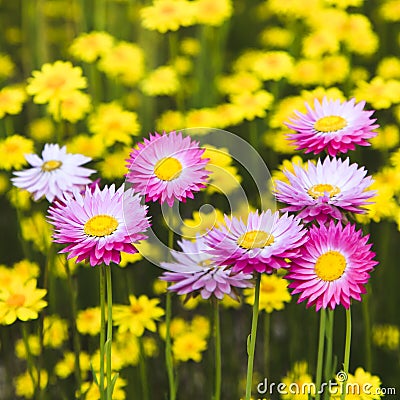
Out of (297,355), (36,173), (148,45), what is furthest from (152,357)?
(148,45)

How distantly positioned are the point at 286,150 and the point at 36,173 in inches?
32.3

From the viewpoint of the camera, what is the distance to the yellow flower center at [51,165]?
1.27 m

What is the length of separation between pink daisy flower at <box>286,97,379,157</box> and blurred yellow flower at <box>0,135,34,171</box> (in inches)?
26.7

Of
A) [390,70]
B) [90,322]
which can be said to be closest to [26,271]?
[90,322]

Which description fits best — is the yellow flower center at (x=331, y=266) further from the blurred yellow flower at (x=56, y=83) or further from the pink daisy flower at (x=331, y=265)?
the blurred yellow flower at (x=56, y=83)

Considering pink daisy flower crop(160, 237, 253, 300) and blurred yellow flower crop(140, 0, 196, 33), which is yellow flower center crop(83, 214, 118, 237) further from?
blurred yellow flower crop(140, 0, 196, 33)

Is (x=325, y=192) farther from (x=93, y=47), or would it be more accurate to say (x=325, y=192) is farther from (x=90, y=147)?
(x=93, y=47)

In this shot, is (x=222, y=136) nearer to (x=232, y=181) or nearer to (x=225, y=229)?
(x=232, y=181)

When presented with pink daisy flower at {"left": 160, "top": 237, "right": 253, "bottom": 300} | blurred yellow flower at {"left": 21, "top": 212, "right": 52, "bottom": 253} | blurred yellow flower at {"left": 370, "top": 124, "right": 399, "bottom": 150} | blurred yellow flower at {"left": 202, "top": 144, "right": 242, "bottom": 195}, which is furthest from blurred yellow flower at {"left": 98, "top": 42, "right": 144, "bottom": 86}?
pink daisy flower at {"left": 160, "top": 237, "right": 253, "bottom": 300}

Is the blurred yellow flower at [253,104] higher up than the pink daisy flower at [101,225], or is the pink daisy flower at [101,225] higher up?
the blurred yellow flower at [253,104]

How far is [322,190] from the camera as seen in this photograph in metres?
1.02

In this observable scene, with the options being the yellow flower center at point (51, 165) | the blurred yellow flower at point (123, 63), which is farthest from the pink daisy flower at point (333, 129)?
the blurred yellow flower at point (123, 63)

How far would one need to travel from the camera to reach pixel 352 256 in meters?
0.93

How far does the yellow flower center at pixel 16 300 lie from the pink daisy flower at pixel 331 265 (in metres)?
0.53
